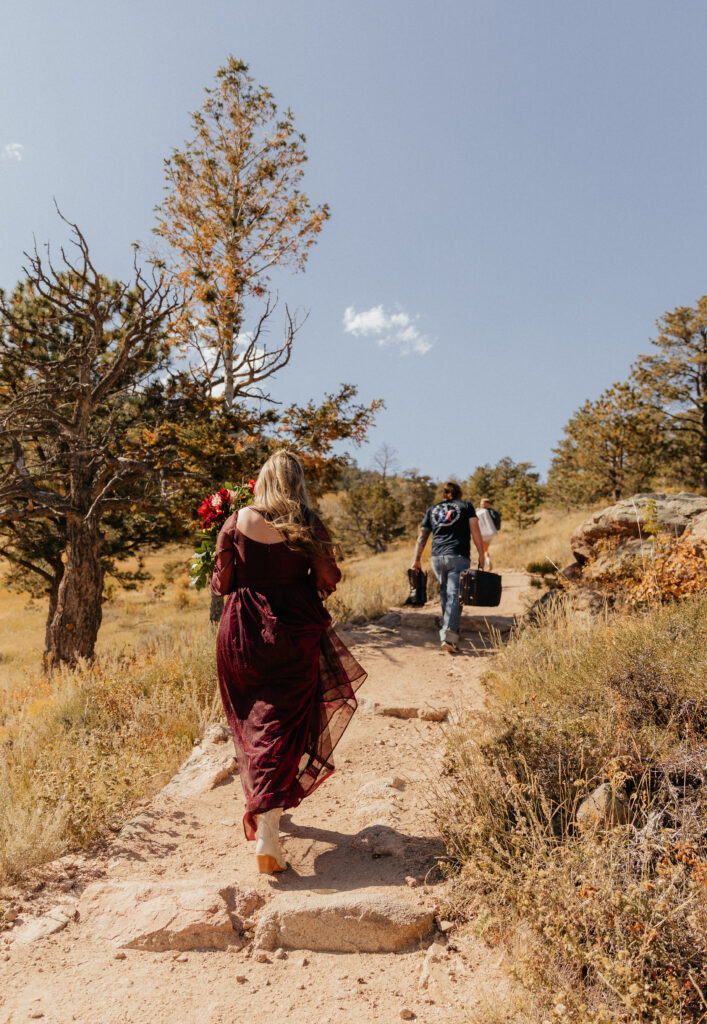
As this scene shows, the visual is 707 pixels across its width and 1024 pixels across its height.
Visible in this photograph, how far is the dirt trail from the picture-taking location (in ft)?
7.47

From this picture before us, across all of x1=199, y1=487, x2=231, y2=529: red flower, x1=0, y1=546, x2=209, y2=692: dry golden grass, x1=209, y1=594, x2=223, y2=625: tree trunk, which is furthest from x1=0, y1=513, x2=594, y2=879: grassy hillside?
x1=0, y1=546, x2=209, y2=692: dry golden grass

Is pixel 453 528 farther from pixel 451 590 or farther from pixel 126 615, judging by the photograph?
pixel 126 615

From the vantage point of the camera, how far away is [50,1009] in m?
2.29

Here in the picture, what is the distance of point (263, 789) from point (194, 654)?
3.32m

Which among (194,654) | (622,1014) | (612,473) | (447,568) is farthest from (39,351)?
(612,473)

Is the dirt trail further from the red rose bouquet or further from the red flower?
the red flower

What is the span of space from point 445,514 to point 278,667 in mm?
4362

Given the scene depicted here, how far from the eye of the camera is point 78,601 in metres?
9.40

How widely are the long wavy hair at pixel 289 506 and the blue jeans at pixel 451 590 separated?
3.90 m

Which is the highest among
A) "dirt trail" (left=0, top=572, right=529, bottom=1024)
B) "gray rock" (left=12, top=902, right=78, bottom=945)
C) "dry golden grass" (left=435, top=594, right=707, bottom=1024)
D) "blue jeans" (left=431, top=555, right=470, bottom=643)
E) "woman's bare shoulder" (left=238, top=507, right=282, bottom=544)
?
"woman's bare shoulder" (left=238, top=507, right=282, bottom=544)

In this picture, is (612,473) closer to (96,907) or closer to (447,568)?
(447,568)

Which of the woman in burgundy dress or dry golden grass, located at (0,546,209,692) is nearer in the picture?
the woman in burgundy dress

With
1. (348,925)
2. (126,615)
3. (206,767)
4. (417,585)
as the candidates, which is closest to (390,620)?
(417,585)

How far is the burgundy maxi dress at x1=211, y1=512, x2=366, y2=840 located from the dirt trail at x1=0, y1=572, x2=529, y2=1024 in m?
0.43
